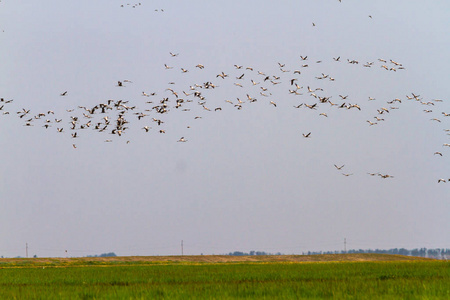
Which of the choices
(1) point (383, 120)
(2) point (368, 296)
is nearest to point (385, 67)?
(1) point (383, 120)

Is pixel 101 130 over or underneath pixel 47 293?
over

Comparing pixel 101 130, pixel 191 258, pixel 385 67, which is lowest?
pixel 191 258

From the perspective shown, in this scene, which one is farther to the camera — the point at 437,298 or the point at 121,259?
the point at 121,259

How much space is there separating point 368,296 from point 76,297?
1182cm

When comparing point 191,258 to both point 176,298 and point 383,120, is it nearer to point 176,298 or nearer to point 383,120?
point 383,120

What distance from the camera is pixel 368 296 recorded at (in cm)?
2697

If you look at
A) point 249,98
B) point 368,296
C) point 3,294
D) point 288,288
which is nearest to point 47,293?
point 3,294

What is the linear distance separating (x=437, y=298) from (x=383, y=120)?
1315 inches

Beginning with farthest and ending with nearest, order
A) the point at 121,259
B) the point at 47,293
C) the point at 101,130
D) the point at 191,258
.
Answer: the point at 191,258, the point at 121,259, the point at 101,130, the point at 47,293

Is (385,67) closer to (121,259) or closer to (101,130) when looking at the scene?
(101,130)

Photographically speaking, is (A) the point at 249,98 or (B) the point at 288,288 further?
(A) the point at 249,98

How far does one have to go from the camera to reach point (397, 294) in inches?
1113

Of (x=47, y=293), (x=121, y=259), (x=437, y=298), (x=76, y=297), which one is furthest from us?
(x=121, y=259)

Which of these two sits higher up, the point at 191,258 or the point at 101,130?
the point at 101,130
